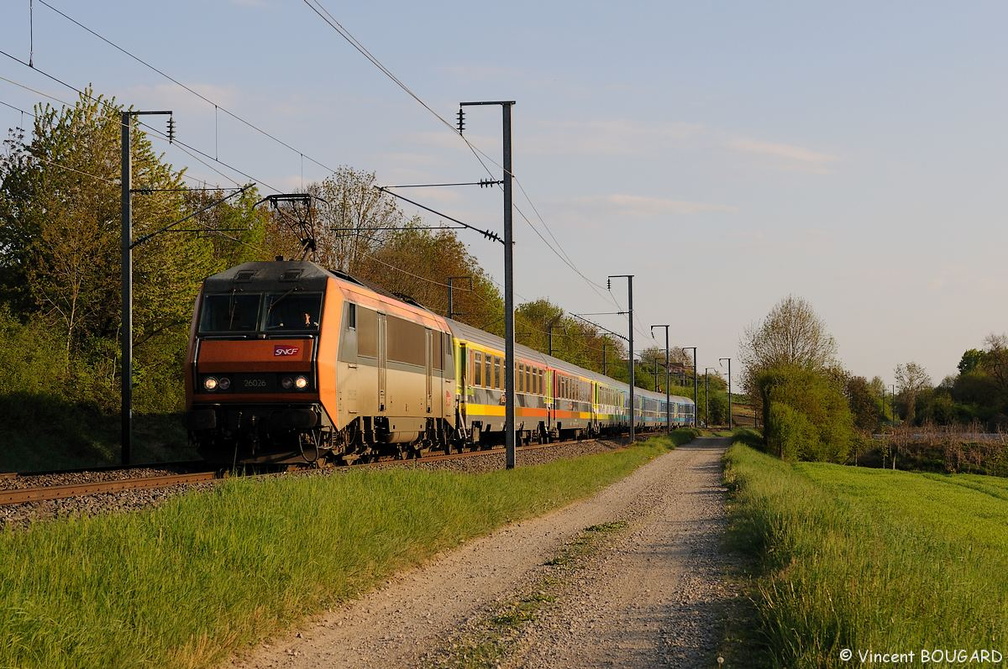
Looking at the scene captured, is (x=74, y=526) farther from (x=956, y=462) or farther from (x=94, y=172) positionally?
(x=956, y=462)

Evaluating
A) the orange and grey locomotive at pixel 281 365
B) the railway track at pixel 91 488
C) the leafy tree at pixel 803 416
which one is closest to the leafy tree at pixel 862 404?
the leafy tree at pixel 803 416

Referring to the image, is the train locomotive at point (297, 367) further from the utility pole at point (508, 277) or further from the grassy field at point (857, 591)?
the grassy field at point (857, 591)

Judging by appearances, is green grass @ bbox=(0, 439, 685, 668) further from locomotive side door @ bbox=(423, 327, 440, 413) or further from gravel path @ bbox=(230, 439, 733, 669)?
locomotive side door @ bbox=(423, 327, 440, 413)

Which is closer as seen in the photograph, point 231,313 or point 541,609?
point 541,609

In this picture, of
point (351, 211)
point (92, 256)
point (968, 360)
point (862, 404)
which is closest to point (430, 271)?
point (351, 211)

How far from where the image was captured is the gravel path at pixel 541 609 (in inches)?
287

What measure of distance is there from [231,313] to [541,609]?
11356 mm

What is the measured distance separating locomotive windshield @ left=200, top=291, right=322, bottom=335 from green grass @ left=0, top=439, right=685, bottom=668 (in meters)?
5.65

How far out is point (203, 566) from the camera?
24.2ft

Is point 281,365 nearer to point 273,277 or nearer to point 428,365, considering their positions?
point 273,277

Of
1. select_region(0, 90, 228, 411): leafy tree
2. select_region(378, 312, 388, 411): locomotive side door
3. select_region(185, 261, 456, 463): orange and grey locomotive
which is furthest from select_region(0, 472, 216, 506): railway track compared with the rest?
select_region(0, 90, 228, 411): leafy tree

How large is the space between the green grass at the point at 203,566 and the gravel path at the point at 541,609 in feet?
0.91

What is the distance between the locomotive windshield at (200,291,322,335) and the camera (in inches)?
719

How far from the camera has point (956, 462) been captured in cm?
6706
